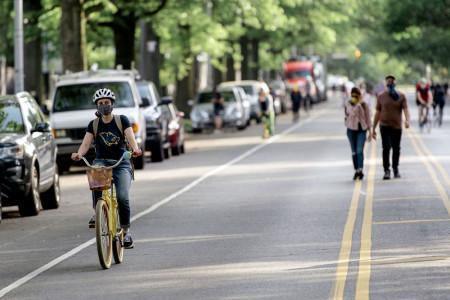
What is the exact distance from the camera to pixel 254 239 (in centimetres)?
1522

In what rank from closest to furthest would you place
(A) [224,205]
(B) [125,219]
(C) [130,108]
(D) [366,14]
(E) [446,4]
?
1. (B) [125,219]
2. (A) [224,205]
3. (C) [130,108]
4. (E) [446,4]
5. (D) [366,14]

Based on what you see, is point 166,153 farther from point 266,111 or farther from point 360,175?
point 360,175

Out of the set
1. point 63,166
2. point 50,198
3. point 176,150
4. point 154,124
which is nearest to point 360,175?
point 50,198

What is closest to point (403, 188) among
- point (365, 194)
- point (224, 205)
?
point (365, 194)

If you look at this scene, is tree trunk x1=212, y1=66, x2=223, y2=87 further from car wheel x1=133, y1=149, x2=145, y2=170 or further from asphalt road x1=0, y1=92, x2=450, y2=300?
asphalt road x1=0, y1=92, x2=450, y2=300

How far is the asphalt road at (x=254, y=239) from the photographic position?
38.1ft

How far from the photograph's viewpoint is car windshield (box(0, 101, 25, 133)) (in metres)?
19.8

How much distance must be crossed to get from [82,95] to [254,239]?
15.0m

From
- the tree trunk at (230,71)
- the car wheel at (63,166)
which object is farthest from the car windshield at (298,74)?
the car wheel at (63,166)

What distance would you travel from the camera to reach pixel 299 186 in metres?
23.1

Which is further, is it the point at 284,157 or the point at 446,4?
the point at 446,4

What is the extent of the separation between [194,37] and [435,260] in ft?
126

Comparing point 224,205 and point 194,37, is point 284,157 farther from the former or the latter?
point 194,37

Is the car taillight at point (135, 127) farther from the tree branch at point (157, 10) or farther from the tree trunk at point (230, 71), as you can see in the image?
the tree trunk at point (230, 71)
